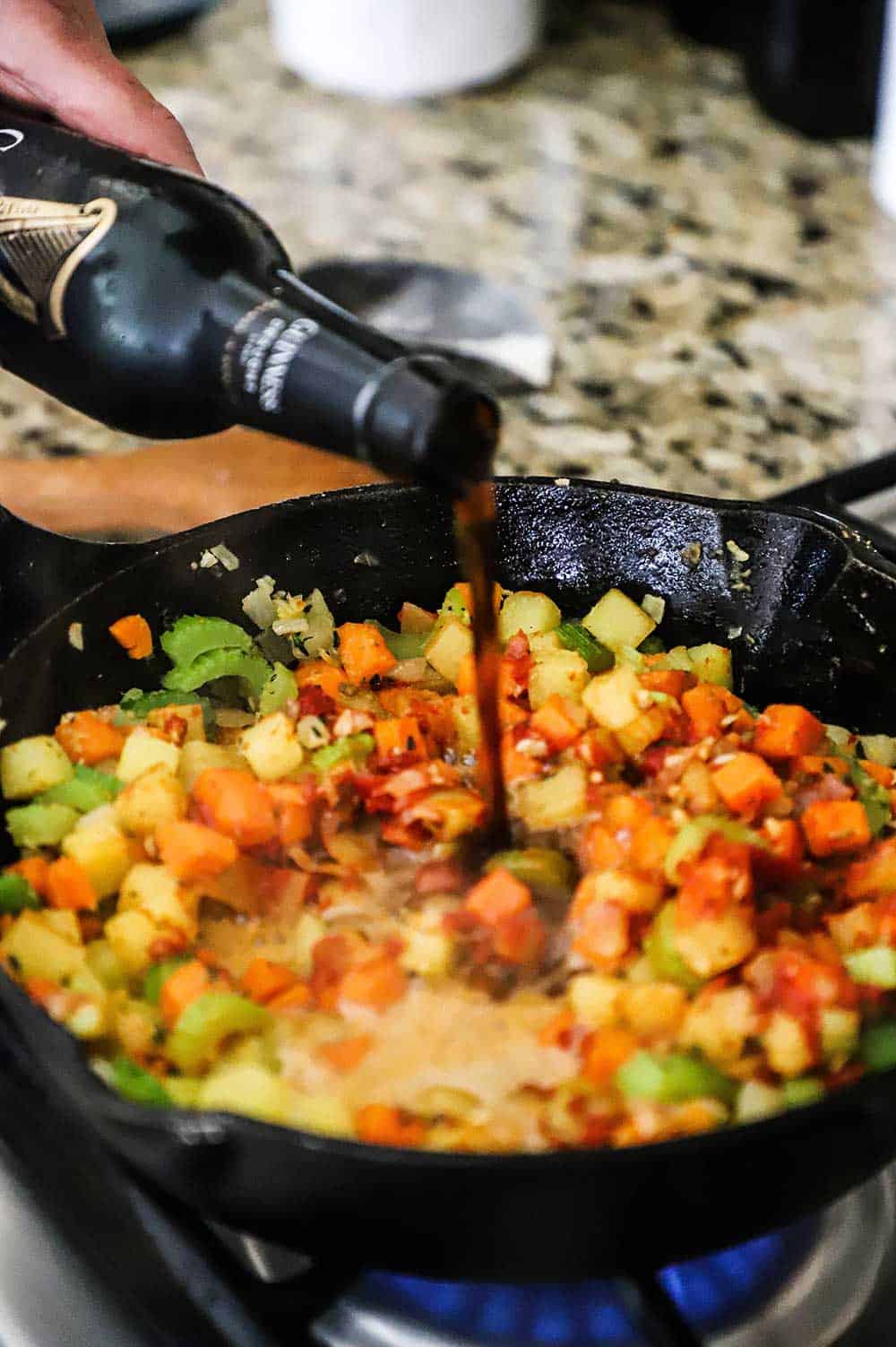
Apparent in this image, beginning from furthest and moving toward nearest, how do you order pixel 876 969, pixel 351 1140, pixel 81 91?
1. pixel 81 91
2. pixel 876 969
3. pixel 351 1140

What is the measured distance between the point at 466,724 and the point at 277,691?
0.17m

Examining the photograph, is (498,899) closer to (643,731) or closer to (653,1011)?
(653,1011)

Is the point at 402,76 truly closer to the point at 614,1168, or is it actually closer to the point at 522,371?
the point at 522,371

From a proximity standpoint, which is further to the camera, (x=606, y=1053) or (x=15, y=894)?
(x=15, y=894)

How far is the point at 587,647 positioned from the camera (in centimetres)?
133

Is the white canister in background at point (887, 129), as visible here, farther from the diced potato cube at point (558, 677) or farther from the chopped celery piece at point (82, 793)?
the chopped celery piece at point (82, 793)

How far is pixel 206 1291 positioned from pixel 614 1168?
340 millimetres

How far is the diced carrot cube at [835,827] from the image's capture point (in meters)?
1.13

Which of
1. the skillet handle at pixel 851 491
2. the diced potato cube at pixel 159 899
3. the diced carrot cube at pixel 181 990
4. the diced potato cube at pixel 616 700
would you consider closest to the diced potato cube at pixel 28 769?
the diced potato cube at pixel 159 899

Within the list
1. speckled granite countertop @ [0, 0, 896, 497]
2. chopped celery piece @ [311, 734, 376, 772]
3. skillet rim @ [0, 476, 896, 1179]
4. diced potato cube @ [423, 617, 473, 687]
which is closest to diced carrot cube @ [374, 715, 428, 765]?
chopped celery piece @ [311, 734, 376, 772]

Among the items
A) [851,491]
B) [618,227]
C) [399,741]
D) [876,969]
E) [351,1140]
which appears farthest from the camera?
[618,227]

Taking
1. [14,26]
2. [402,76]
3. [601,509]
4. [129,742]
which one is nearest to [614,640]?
[601,509]

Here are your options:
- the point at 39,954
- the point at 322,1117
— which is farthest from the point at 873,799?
the point at 39,954

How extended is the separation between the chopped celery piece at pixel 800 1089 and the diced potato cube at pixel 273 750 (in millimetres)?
456
